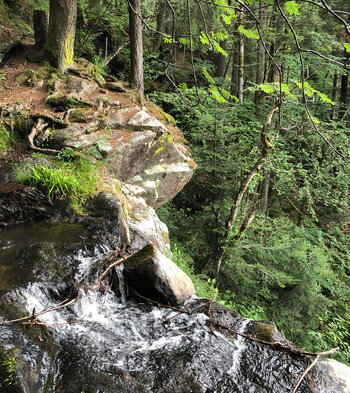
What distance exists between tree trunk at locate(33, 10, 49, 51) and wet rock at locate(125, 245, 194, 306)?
7.11 m

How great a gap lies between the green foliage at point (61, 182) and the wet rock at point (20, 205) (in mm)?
224

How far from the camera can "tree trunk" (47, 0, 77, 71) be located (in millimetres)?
7320

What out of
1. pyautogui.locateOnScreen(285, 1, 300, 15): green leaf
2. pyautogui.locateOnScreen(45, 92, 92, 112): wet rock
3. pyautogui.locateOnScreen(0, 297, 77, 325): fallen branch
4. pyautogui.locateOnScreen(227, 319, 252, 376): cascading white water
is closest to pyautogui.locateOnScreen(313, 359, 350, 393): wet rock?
pyautogui.locateOnScreen(227, 319, 252, 376): cascading white water

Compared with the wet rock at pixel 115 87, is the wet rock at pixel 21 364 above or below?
below

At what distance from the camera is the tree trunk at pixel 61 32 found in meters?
7.32

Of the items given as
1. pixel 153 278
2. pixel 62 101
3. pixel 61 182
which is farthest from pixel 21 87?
pixel 153 278

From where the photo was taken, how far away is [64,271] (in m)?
3.48

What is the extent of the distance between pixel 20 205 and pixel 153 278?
2405mm

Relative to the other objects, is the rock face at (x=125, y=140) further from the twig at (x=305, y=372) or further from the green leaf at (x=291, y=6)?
the twig at (x=305, y=372)

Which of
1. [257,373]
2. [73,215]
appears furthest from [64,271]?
[257,373]

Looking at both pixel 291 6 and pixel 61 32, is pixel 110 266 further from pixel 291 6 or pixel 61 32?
pixel 61 32

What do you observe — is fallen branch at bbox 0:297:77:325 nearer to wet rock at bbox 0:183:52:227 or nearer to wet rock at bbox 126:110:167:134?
wet rock at bbox 0:183:52:227

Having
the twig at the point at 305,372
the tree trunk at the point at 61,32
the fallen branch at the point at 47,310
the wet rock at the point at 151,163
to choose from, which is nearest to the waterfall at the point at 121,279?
the fallen branch at the point at 47,310

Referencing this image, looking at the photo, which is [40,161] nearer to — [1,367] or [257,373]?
[1,367]
